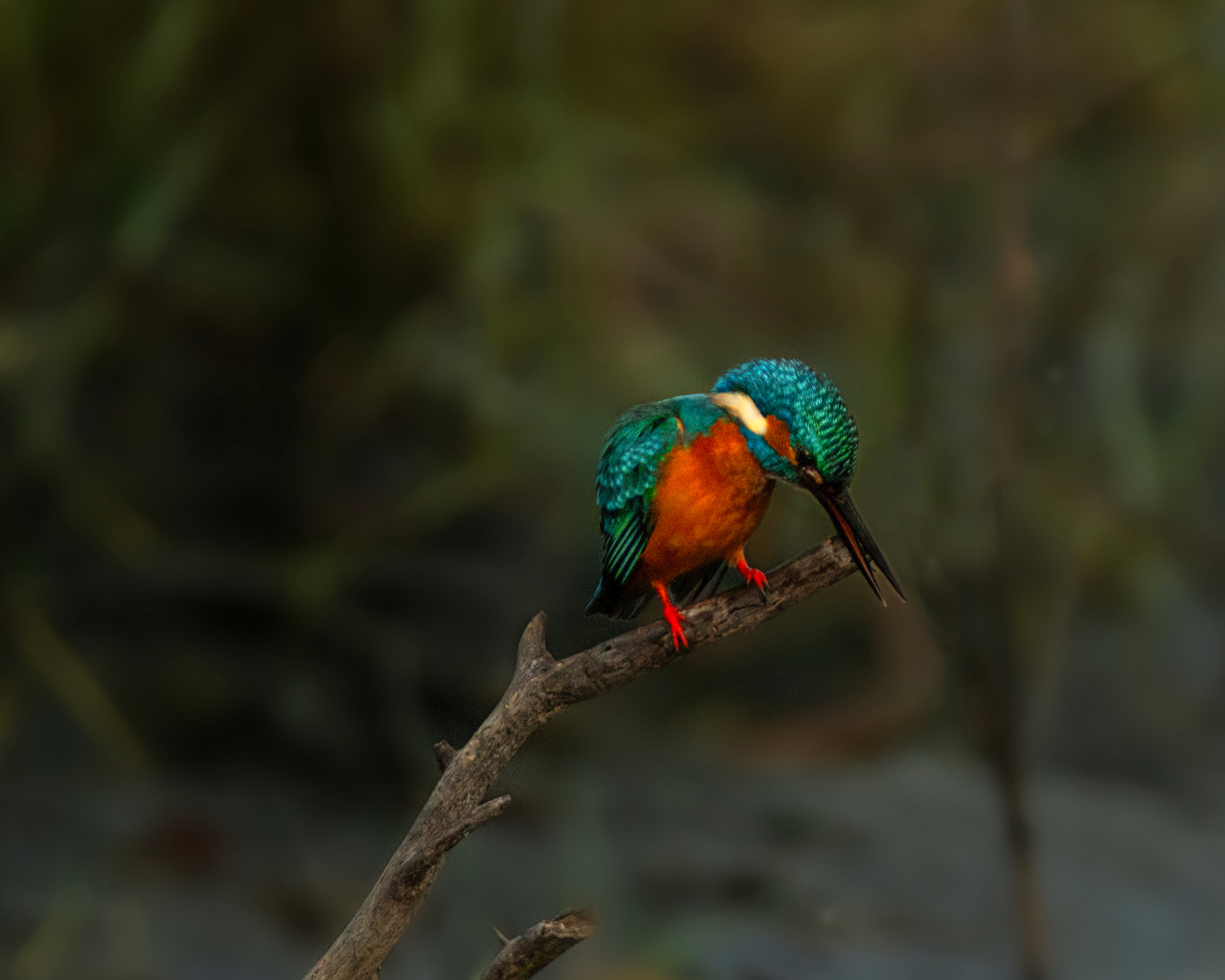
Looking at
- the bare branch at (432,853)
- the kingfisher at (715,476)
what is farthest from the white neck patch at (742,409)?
the bare branch at (432,853)

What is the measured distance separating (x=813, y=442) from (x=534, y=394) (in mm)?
1376

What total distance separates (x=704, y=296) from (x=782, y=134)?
35 centimetres

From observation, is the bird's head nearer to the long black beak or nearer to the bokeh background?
the long black beak

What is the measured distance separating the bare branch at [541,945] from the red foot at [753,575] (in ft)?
0.55

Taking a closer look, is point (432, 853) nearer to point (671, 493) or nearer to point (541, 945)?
point (541, 945)

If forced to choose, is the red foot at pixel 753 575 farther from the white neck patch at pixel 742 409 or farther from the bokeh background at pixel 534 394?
the bokeh background at pixel 534 394

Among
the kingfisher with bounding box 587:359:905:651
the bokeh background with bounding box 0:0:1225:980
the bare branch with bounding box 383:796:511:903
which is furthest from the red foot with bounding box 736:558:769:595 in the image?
the bokeh background with bounding box 0:0:1225:980

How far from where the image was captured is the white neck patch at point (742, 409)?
21.4 inches

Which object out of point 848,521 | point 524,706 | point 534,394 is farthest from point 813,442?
point 534,394

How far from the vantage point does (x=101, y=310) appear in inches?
73.9

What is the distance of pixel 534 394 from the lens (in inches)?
73.4

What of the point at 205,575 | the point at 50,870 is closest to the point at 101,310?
the point at 205,575

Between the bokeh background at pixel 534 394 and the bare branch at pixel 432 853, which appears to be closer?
the bare branch at pixel 432 853

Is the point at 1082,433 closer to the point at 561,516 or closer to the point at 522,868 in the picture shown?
the point at 561,516
